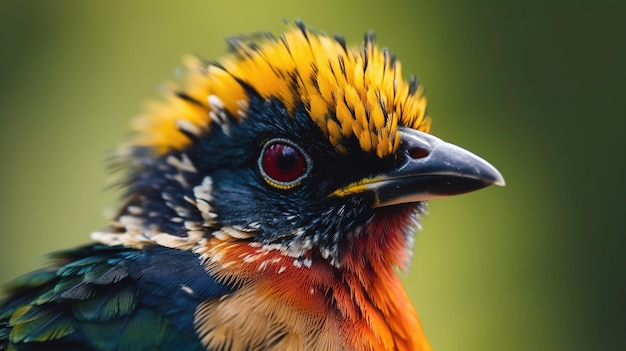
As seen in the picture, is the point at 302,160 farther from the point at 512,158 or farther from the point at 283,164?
the point at 512,158

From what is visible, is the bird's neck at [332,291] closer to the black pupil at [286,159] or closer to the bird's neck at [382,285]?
the bird's neck at [382,285]

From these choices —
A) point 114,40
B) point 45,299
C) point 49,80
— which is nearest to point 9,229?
point 49,80

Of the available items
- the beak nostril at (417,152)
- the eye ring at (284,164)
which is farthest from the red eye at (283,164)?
the beak nostril at (417,152)

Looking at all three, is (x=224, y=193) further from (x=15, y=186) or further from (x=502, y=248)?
(x=15, y=186)

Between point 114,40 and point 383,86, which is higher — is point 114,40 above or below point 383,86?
above

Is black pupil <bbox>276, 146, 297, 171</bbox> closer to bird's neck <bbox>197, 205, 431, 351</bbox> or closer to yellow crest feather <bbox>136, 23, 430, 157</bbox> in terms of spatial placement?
yellow crest feather <bbox>136, 23, 430, 157</bbox>

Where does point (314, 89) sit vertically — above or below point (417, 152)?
above

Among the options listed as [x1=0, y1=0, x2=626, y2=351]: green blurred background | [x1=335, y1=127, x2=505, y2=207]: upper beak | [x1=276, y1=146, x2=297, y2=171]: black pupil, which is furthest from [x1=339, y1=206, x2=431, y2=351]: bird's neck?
[x1=0, y1=0, x2=626, y2=351]: green blurred background

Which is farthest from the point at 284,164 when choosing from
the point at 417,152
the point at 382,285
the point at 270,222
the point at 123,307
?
the point at 123,307
